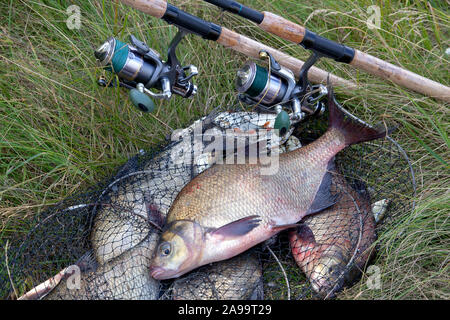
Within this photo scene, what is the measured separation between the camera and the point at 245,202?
2.45 metres

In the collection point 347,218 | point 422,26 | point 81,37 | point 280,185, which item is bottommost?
point 347,218

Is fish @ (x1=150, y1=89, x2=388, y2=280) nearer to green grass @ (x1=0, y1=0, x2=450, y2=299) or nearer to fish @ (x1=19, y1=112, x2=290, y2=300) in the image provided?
fish @ (x1=19, y1=112, x2=290, y2=300)

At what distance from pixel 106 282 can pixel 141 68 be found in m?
1.03

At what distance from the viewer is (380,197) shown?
2768mm

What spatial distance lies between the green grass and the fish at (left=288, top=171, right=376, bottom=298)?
0.08 metres

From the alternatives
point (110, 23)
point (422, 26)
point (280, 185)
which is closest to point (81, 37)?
point (110, 23)

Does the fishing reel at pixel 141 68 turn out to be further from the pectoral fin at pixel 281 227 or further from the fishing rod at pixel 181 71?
the pectoral fin at pixel 281 227

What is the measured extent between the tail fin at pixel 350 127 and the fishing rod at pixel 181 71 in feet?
0.43

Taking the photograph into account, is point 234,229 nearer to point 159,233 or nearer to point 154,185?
point 159,233

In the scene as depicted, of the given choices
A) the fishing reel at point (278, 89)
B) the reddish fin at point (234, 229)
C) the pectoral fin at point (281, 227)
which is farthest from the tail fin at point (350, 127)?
the reddish fin at point (234, 229)

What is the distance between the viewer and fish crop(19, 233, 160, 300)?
228 centimetres
